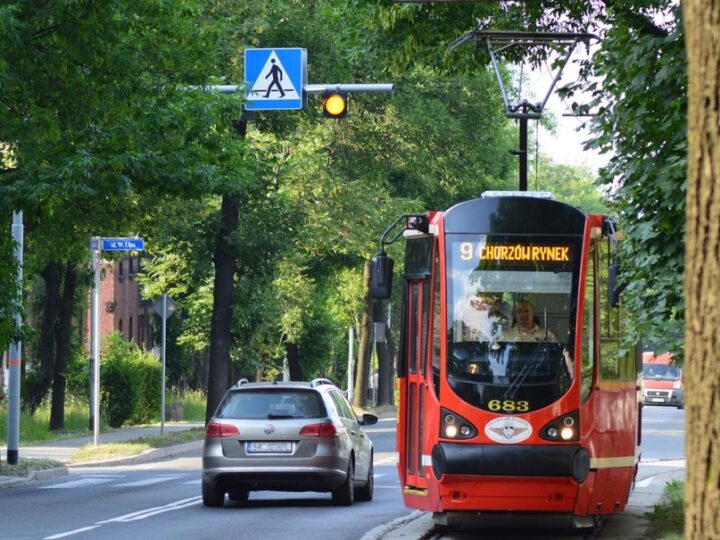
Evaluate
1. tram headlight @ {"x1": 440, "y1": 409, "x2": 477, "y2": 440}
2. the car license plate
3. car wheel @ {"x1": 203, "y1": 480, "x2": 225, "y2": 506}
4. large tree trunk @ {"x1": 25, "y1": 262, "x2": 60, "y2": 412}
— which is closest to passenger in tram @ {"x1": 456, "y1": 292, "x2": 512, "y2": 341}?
tram headlight @ {"x1": 440, "y1": 409, "x2": 477, "y2": 440}

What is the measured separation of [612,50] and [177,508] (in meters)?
8.84

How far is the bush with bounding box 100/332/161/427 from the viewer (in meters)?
45.3

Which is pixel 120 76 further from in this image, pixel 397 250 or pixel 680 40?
pixel 397 250

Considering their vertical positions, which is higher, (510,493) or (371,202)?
(371,202)

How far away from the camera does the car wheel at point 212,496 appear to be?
→ 65.7ft

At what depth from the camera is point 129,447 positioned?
33219mm

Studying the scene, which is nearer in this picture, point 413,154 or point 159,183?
point 159,183

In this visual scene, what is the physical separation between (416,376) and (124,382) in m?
31.0

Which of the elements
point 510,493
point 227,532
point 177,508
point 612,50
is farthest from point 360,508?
point 612,50

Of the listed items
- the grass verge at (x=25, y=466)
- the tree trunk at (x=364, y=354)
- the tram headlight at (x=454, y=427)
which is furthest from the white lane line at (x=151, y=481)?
the tree trunk at (x=364, y=354)

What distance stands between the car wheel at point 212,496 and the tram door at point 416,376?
15.9 feet

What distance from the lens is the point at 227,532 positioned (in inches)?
645

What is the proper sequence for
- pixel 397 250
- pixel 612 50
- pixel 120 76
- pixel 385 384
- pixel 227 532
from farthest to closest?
pixel 385 384 < pixel 397 250 < pixel 120 76 < pixel 227 532 < pixel 612 50

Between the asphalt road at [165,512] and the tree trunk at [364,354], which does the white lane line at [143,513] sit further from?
the tree trunk at [364,354]
